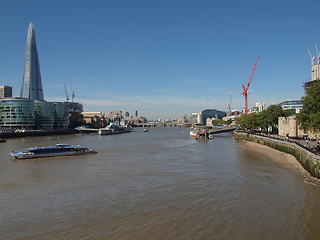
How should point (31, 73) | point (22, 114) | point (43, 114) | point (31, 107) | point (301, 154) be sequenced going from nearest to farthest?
point (301, 154) < point (22, 114) < point (31, 107) < point (43, 114) < point (31, 73)

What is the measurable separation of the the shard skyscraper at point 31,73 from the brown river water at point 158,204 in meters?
144

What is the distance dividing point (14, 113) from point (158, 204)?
361ft

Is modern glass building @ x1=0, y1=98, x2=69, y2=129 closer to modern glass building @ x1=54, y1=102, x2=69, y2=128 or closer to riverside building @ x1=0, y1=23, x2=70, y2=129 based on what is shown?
riverside building @ x1=0, y1=23, x2=70, y2=129

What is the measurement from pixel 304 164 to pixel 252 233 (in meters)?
18.4

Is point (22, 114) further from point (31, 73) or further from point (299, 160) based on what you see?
point (299, 160)

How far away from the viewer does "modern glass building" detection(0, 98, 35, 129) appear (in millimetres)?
106938

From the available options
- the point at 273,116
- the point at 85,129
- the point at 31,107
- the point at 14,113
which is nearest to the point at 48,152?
the point at 273,116

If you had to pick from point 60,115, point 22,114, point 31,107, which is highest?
point 31,107

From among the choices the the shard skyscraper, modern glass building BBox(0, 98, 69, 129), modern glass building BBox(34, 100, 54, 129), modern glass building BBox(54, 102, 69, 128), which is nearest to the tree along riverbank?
modern glass building BBox(0, 98, 69, 129)

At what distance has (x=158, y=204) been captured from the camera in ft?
53.9

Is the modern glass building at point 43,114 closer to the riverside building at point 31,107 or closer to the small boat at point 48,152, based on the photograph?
the riverside building at point 31,107

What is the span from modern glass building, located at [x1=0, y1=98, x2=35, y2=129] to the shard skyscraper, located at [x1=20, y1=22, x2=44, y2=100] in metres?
48.0

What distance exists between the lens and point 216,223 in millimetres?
13398

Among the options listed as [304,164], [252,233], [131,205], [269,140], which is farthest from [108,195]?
[269,140]
